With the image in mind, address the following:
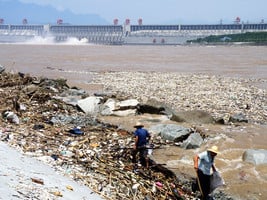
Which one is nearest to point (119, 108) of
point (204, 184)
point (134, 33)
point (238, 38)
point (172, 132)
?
point (172, 132)

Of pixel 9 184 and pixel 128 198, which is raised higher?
pixel 9 184

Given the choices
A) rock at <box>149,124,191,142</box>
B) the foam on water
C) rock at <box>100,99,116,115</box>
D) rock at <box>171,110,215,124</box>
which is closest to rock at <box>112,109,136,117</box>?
rock at <box>100,99,116,115</box>

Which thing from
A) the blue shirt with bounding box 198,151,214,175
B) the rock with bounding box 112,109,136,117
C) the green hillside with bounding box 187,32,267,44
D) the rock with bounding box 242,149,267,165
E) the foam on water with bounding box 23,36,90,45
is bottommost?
the foam on water with bounding box 23,36,90,45

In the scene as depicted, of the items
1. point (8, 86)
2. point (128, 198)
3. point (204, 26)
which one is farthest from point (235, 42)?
point (128, 198)

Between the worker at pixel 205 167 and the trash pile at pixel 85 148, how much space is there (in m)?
0.36

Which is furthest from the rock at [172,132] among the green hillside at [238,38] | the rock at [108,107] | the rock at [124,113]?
the green hillside at [238,38]

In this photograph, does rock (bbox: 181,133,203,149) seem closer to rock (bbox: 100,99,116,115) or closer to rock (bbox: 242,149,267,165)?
rock (bbox: 242,149,267,165)

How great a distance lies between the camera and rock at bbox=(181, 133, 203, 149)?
9367 millimetres

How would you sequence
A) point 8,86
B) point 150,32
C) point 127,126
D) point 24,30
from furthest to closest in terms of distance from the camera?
point 24,30 < point 150,32 < point 8,86 < point 127,126

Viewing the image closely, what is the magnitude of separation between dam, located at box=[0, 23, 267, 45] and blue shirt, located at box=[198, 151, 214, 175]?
9861 centimetres

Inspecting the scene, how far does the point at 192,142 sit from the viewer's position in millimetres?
9414

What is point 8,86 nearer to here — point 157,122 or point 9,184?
point 157,122

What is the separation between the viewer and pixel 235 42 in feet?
306

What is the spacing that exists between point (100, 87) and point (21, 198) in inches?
704
